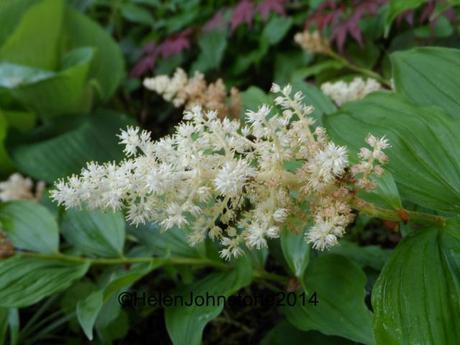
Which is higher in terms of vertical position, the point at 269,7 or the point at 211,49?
the point at 269,7

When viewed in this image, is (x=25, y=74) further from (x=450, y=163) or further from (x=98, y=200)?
(x=450, y=163)

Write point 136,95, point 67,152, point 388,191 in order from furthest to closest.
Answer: point 136,95 → point 67,152 → point 388,191

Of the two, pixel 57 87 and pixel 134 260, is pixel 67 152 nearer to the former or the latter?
pixel 57 87

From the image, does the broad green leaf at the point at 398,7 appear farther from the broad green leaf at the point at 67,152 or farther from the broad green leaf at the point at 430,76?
the broad green leaf at the point at 67,152

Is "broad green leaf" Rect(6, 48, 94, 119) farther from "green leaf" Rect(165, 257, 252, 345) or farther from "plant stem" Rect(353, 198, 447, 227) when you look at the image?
"plant stem" Rect(353, 198, 447, 227)

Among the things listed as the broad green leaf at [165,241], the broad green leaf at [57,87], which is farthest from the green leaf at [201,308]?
the broad green leaf at [57,87]

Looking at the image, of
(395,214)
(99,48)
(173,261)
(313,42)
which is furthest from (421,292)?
(99,48)

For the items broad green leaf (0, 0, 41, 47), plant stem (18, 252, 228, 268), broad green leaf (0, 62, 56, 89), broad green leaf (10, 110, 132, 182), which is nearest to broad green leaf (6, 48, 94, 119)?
broad green leaf (0, 62, 56, 89)
